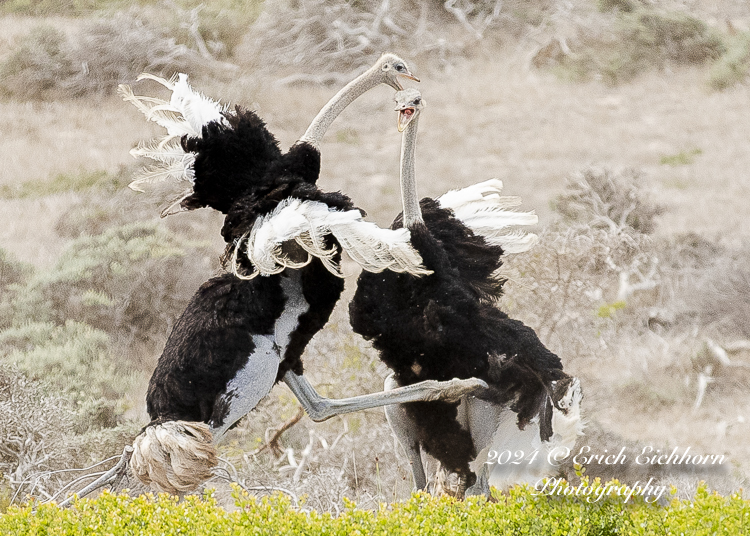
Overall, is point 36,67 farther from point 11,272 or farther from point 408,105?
point 408,105

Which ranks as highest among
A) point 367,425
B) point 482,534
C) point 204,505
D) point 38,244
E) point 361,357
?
point 482,534

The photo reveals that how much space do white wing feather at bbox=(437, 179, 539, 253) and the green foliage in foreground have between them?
1097 millimetres

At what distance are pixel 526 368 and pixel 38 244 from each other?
5.19m

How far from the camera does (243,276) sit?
11.6 ft

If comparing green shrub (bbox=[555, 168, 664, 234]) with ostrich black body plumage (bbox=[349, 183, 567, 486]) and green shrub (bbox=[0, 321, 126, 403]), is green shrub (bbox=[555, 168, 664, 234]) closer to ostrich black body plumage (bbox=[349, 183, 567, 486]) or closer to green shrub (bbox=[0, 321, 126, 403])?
green shrub (bbox=[0, 321, 126, 403])

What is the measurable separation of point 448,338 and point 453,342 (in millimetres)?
30

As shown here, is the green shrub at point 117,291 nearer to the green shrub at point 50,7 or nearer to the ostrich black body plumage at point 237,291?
the green shrub at point 50,7

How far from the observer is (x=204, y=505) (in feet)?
11.0

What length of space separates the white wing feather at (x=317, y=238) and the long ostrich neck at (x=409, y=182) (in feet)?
0.80

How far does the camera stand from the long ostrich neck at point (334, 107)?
3781mm

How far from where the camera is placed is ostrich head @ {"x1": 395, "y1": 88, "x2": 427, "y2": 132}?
12.6 ft

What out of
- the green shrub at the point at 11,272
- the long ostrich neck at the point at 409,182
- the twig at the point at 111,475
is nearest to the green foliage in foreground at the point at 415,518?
the twig at the point at 111,475

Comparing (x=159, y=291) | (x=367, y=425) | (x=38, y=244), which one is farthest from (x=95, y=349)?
(x=367, y=425)

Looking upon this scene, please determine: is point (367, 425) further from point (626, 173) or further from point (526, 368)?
point (626, 173)
